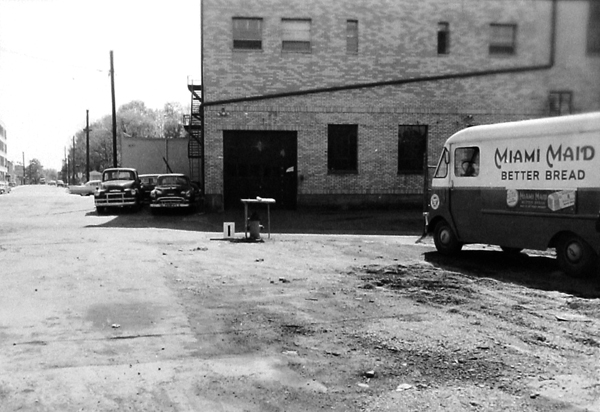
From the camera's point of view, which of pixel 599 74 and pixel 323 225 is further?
pixel 323 225

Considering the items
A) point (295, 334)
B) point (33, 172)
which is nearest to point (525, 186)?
point (295, 334)

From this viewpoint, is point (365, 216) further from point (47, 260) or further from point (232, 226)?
point (47, 260)

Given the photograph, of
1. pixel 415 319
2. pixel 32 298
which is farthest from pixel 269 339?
pixel 32 298

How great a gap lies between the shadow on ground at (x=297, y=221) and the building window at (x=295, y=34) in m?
7.03

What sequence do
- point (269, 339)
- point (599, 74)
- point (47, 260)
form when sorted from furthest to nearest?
point (47, 260) → point (269, 339) → point (599, 74)

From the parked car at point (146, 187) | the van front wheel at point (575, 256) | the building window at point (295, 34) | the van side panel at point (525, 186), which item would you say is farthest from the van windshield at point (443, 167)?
the parked car at point (146, 187)

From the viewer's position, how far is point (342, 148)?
79.4ft

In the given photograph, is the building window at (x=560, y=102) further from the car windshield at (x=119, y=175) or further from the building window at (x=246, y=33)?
the car windshield at (x=119, y=175)

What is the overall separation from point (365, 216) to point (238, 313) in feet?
50.6

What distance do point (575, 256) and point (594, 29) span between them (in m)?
7.72

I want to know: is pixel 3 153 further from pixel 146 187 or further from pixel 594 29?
pixel 594 29

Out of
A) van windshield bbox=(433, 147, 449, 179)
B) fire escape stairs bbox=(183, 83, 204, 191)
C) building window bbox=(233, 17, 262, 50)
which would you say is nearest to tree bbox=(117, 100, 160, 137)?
fire escape stairs bbox=(183, 83, 204, 191)

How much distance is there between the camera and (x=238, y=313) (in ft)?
22.8

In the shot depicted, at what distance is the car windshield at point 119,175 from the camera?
25.8m
